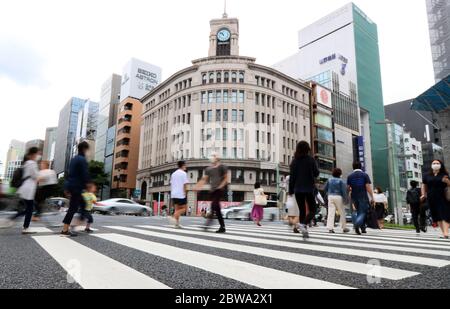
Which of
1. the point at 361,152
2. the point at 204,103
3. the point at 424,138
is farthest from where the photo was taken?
the point at 424,138

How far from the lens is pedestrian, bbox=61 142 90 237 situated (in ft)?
18.1

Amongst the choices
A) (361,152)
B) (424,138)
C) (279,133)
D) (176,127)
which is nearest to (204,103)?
(176,127)

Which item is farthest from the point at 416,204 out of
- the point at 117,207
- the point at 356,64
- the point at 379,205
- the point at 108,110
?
the point at 108,110

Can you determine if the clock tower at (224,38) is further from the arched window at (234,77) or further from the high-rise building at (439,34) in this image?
the high-rise building at (439,34)

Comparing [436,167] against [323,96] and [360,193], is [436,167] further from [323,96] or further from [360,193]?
[323,96]

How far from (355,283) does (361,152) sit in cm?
6613

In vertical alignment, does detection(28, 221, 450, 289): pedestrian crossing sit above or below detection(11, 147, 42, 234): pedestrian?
below

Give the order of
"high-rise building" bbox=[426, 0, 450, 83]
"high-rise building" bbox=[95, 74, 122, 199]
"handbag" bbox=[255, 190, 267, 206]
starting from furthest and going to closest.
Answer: "high-rise building" bbox=[95, 74, 122, 199] → "high-rise building" bbox=[426, 0, 450, 83] → "handbag" bbox=[255, 190, 267, 206]

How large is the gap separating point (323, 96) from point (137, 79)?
37.3m

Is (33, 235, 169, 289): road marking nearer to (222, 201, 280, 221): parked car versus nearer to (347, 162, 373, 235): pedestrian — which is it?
(347, 162, 373, 235): pedestrian

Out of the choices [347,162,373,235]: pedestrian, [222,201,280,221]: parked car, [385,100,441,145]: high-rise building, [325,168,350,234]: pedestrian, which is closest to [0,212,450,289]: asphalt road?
[347,162,373,235]: pedestrian

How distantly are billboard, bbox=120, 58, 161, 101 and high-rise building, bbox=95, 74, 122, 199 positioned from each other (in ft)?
34.3

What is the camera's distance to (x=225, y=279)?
→ 2273 mm
